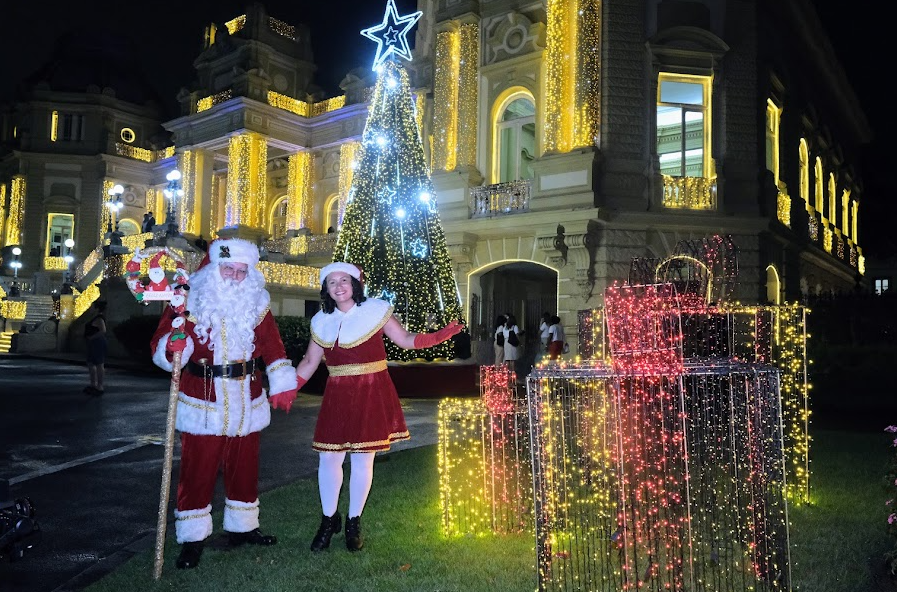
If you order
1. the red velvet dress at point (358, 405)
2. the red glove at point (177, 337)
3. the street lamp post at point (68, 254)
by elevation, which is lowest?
the red velvet dress at point (358, 405)

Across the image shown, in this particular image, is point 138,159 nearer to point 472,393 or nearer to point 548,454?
→ point 472,393

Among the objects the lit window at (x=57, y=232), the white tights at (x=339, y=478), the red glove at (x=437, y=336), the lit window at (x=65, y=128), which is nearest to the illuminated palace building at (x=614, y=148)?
the red glove at (x=437, y=336)

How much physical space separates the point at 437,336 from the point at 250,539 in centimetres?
197

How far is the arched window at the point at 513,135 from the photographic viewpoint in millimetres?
16859

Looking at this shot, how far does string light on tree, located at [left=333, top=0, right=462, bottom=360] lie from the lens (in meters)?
13.5

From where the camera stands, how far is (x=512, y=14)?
16500 mm

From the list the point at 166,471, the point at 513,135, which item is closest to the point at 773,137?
the point at 513,135

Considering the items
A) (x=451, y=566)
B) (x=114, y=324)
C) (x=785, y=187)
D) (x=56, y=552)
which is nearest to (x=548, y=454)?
(x=451, y=566)

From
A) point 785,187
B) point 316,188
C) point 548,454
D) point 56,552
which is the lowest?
point 56,552

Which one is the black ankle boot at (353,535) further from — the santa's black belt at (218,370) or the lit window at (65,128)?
the lit window at (65,128)

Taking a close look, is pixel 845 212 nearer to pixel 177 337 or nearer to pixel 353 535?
pixel 353 535

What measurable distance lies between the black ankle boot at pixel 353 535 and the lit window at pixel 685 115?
42.4ft

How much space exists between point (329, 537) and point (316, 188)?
25747 mm

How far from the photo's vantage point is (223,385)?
458 centimetres
